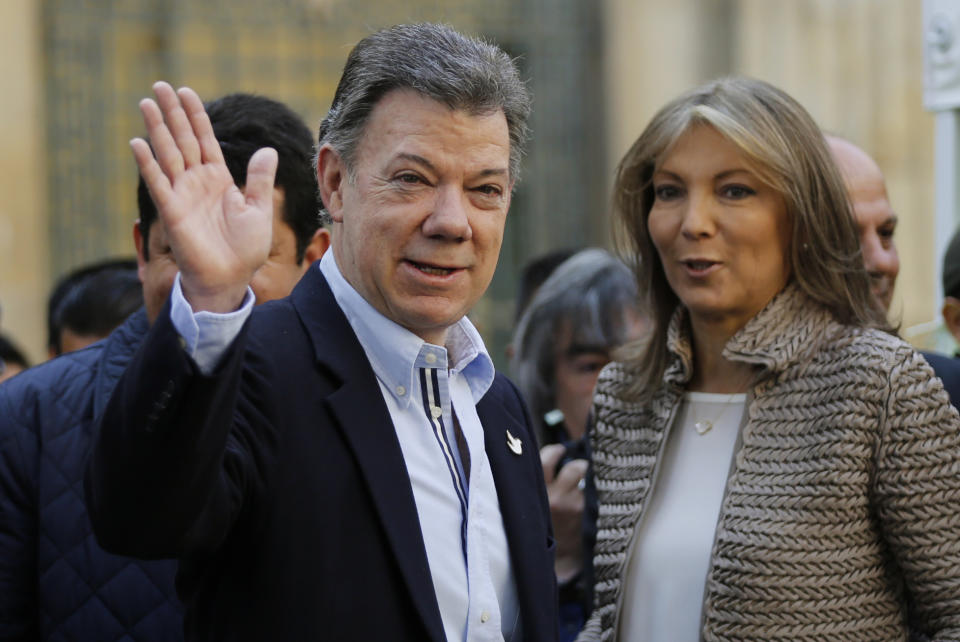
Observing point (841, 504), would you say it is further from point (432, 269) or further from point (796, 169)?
point (432, 269)

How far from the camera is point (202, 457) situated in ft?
5.32

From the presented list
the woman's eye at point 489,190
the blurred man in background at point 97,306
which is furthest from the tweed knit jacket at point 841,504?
the blurred man in background at point 97,306

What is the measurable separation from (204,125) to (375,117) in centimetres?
37

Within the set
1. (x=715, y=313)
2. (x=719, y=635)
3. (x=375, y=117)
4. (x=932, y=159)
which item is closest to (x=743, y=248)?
(x=715, y=313)

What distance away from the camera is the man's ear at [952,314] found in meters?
3.41

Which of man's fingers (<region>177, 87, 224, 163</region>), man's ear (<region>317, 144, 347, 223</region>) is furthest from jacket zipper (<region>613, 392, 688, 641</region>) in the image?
man's fingers (<region>177, 87, 224, 163</region>)

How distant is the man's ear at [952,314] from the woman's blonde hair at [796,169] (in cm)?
68

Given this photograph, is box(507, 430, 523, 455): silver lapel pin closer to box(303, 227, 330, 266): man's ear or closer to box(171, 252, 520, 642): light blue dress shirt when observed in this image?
box(171, 252, 520, 642): light blue dress shirt

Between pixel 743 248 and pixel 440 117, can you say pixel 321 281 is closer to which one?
pixel 440 117

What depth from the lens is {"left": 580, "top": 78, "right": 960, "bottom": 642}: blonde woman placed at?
2.44 metres

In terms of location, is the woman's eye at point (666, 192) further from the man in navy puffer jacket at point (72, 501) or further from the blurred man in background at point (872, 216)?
the man in navy puffer jacket at point (72, 501)

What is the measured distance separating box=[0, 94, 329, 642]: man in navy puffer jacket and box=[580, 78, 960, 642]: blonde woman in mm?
875

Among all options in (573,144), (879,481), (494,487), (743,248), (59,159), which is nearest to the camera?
(494,487)


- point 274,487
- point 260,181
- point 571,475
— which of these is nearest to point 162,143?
point 260,181
